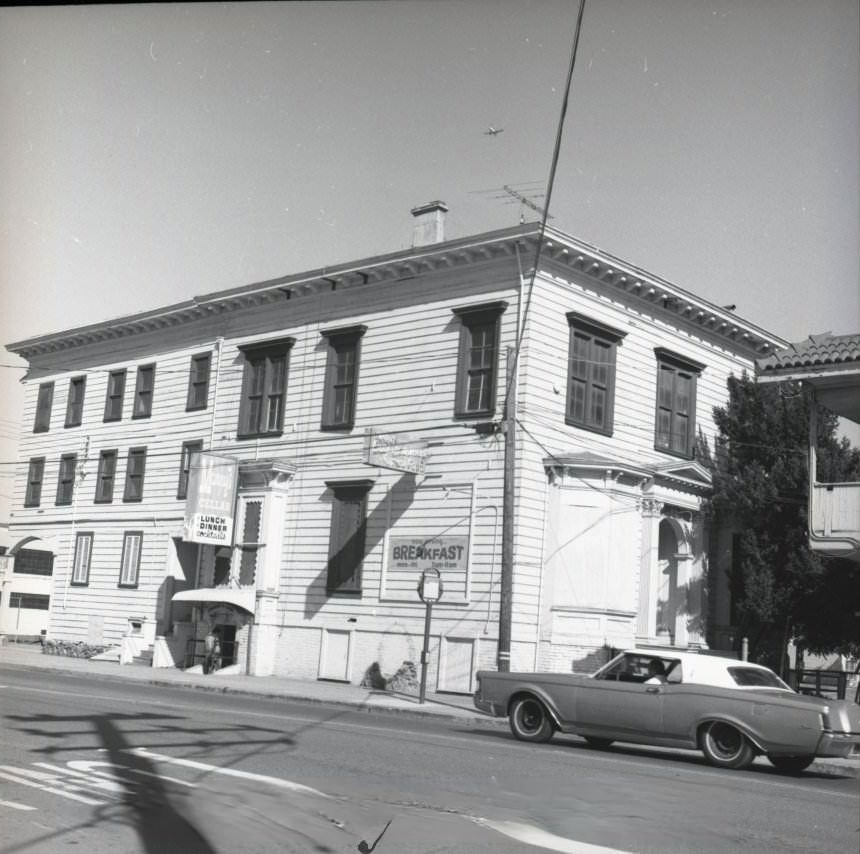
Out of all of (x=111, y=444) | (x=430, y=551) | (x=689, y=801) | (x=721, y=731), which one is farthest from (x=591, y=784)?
(x=111, y=444)

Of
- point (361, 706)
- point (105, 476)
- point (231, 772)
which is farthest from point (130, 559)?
point (231, 772)

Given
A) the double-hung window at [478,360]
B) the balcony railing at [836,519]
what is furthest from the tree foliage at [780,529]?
the double-hung window at [478,360]

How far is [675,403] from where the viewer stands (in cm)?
3031

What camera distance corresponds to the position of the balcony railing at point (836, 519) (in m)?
20.2

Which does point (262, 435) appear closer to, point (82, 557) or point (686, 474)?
point (82, 557)

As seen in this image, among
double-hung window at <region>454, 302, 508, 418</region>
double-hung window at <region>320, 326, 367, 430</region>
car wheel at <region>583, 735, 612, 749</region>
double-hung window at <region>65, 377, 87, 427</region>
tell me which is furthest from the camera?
double-hung window at <region>65, 377, 87, 427</region>

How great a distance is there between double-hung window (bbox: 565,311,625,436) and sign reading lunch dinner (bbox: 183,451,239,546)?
9.59 m

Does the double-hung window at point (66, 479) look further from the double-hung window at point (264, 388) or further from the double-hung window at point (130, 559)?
the double-hung window at point (264, 388)

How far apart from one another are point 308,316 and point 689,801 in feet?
73.6

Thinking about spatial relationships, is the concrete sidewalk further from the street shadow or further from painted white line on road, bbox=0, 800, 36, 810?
painted white line on road, bbox=0, 800, 36, 810

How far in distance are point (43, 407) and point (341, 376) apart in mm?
14894

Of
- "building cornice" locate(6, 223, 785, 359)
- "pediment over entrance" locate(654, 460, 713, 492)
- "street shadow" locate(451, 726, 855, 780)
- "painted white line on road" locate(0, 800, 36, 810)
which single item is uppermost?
"building cornice" locate(6, 223, 785, 359)

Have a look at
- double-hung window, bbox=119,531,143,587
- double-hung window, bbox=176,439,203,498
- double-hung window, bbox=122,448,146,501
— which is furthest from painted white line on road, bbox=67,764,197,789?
double-hung window, bbox=122,448,146,501

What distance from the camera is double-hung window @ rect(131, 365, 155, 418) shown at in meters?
36.8
